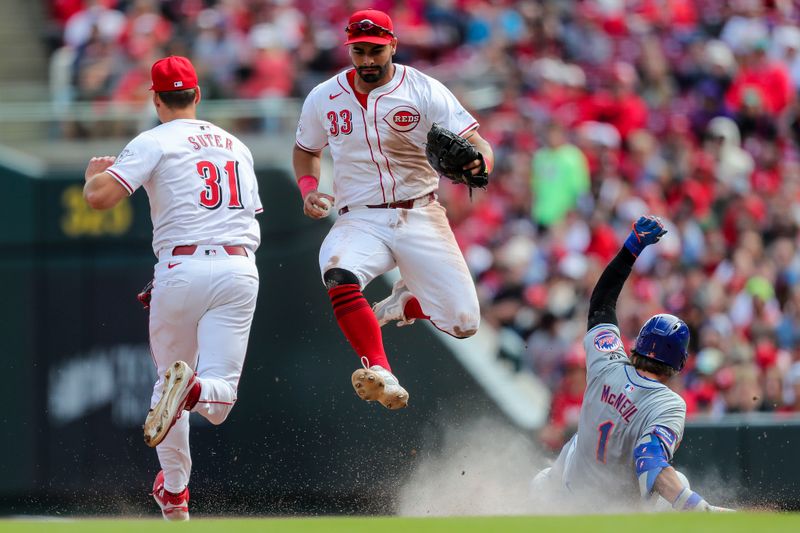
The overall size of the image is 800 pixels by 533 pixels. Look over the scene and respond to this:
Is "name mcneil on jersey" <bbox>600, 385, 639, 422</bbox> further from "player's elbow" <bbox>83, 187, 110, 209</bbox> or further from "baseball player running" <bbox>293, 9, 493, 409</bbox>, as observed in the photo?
"player's elbow" <bbox>83, 187, 110, 209</bbox>

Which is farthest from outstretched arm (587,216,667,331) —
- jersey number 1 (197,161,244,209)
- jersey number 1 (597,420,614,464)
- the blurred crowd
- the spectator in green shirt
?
the spectator in green shirt

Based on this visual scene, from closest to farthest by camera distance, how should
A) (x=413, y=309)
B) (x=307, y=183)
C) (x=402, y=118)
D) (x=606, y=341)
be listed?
1. (x=606, y=341)
2. (x=402, y=118)
3. (x=307, y=183)
4. (x=413, y=309)

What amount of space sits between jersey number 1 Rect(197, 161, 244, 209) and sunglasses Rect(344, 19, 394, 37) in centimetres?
101

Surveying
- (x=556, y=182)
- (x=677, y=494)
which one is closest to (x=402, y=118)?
(x=677, y=494)

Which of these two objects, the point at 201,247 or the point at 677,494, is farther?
the point at 201,247

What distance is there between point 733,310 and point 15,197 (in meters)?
6.15

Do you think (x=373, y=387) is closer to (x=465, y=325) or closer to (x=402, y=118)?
(x=465, y=325)

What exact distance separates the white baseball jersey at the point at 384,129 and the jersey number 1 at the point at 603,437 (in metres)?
1.75

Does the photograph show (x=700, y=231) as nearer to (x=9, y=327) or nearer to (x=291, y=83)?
(x=291, y=83)

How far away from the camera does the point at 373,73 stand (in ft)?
27.1

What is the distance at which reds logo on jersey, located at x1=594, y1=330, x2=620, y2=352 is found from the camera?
8.06m

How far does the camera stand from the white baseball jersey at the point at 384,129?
8.34 metres

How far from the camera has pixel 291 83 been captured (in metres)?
13.1

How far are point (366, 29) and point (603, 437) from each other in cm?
259
